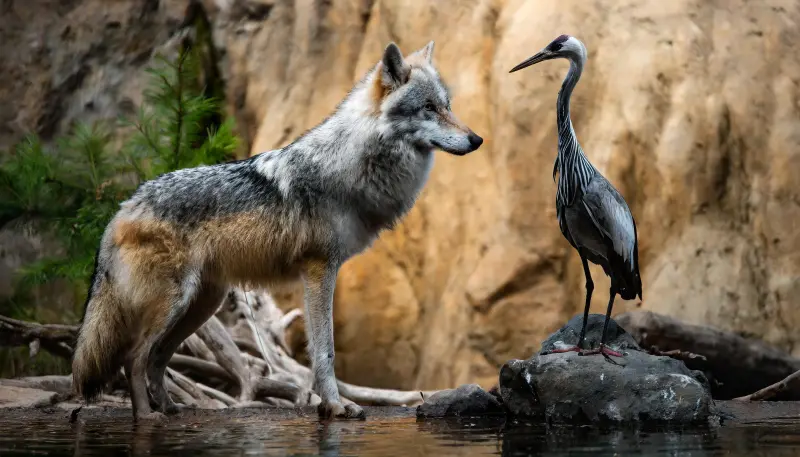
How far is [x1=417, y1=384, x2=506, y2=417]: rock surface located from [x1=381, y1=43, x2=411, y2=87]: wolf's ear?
211cm

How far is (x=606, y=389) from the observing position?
18.8ft

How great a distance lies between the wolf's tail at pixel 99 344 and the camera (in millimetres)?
6617

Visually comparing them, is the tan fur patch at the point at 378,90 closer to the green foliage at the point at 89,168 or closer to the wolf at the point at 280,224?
the wolf at the point at 280,224

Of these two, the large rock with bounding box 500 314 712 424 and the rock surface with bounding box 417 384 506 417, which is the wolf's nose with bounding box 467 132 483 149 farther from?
the rock surface with bounding box 417 384 506 417

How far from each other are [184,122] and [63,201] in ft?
4.68

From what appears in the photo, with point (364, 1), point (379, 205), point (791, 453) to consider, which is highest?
point (364, 1)

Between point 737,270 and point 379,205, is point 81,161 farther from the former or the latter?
point 737,270

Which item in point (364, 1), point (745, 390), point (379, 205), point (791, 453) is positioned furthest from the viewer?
point (364, 1)

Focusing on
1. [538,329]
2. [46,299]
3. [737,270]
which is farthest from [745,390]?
[46,299]

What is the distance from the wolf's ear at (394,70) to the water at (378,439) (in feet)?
7.41

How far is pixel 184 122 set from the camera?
9883mm

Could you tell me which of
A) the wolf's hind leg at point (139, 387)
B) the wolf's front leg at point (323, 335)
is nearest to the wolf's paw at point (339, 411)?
the wolf's front leg at point (323, 335)

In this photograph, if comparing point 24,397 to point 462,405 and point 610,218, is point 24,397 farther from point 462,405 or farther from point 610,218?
point 610,218

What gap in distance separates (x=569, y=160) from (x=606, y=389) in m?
1.46
